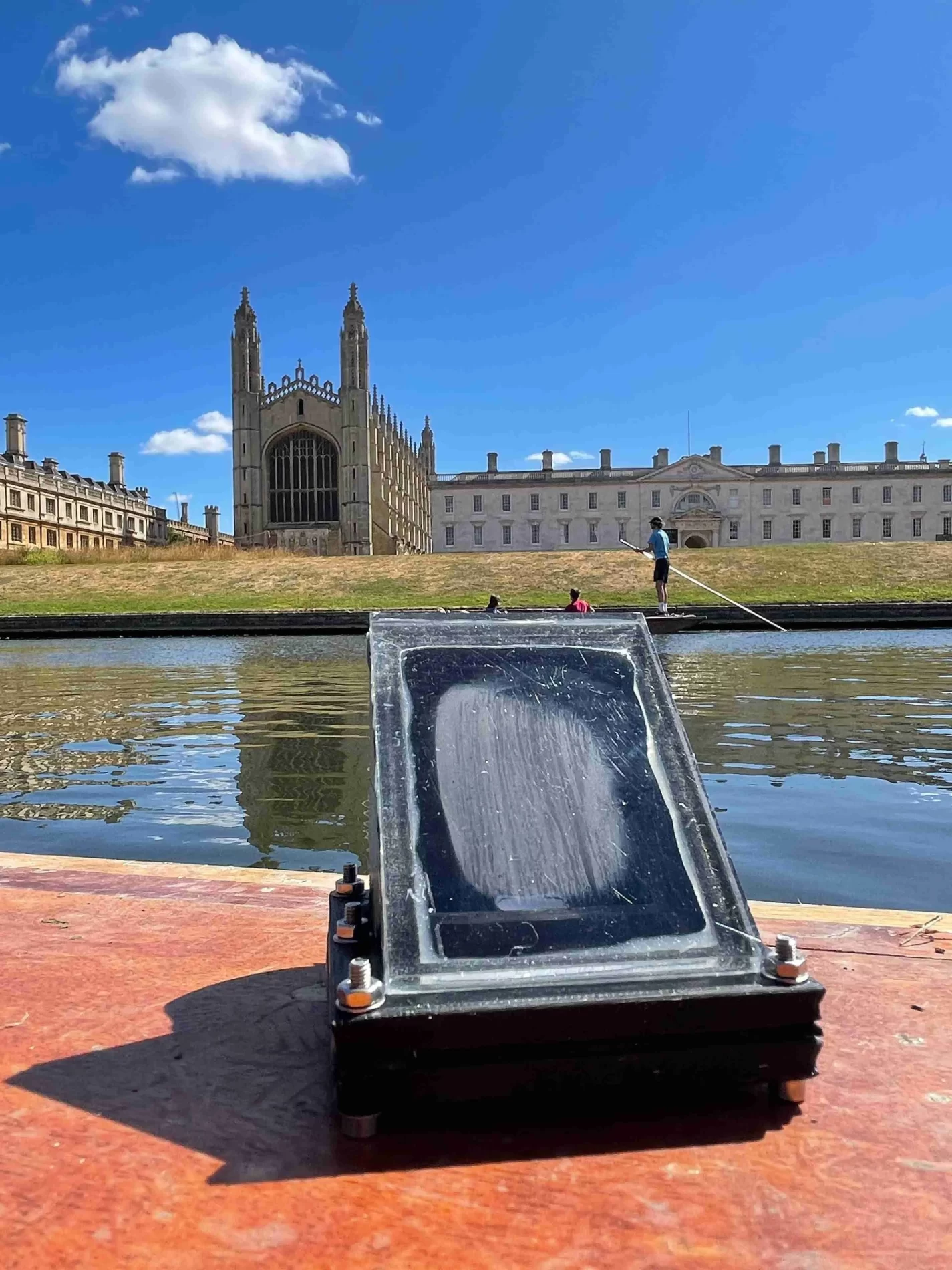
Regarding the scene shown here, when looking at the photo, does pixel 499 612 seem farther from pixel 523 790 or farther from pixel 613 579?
pixel 613 579

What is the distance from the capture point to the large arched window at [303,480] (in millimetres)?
77438

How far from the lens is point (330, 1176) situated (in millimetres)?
1744

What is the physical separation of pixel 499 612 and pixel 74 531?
296ft

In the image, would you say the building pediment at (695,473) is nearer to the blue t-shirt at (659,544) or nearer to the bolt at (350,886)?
the blue t-shirt at (659,544)

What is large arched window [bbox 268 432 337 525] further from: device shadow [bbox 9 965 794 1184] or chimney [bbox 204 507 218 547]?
device shadow [bbox 9 965 794 1184]

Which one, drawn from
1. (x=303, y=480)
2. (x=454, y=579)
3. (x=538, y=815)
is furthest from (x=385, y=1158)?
(x=303, y=480)

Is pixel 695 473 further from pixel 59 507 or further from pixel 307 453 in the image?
pixel 59 507

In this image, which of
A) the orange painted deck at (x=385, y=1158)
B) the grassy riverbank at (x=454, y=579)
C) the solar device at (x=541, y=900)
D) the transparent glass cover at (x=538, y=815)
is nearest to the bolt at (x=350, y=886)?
the solar device at (x=541, y=900)

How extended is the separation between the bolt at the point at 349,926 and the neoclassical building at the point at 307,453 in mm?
73215

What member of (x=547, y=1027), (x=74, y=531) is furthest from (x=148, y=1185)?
(x=74, y=531)

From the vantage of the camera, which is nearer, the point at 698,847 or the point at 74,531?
the point at 698,847

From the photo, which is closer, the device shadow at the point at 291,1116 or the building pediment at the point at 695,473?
the device shadow at the point at 291,1116

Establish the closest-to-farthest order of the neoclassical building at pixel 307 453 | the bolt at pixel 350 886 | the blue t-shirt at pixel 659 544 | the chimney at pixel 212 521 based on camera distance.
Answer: the bolt at pixel 350 886 → the blue t-shirt at pixel 659 544 → the neoclassical building at pixel 307 453 → the chimney at pixel 212 521

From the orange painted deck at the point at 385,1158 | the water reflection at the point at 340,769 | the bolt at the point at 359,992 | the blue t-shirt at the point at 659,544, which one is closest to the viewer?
the orange painted deck at the point at 385,1158
